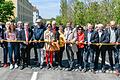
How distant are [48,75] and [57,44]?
7.13 ft

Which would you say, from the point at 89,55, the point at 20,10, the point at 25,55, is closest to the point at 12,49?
the point at 25,55

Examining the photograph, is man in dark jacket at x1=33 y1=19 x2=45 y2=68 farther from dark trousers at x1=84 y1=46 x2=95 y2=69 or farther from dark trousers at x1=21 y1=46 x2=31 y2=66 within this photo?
dark trousers at x1=84 y1=46 x2=95 y2=69

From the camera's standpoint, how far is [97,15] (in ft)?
147

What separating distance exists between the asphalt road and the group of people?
601 millimetres

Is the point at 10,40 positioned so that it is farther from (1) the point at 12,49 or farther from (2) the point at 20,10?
(2) the point at 20,10

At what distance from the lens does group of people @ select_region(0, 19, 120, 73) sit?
15195mm

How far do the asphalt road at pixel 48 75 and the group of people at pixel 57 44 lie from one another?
60cm

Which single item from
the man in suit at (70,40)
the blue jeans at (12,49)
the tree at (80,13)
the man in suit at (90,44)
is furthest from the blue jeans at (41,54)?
the tree at (80,13)

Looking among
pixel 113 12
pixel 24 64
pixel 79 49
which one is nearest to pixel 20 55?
pixel 24 64

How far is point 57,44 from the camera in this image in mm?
15602

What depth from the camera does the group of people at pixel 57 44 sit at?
15.2 meters

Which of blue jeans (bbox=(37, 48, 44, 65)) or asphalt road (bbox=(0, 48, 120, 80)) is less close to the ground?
blue jeans (bbox=(37, 48, 44, 65))

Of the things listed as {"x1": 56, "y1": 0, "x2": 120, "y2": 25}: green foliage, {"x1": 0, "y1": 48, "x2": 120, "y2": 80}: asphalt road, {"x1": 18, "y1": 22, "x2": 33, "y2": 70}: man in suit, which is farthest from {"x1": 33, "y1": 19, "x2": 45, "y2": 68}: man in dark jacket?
{"x1": 56, "y1": 0, "x2": 120, "y2": 25}: green foliage

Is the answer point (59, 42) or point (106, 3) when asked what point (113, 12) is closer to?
point (106, 3)
